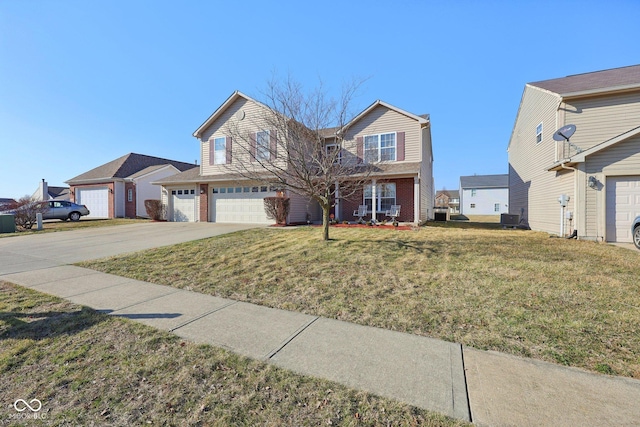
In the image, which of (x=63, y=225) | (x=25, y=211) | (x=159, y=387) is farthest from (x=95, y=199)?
(x=159, y=387)

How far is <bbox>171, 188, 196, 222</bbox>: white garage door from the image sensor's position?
18.7 metres

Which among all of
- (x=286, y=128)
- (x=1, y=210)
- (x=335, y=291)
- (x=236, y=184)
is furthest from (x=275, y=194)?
(x=1, y=210)

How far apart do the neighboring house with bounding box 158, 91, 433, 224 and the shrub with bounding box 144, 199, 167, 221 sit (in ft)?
1.79

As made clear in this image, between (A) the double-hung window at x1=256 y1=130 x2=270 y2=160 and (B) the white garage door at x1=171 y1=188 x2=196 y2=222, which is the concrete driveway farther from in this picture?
(B) the white garage door at x1=171 y1=188 x2=196 y2=222

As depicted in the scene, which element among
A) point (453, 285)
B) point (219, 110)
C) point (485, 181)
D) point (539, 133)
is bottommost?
point (453, 285)

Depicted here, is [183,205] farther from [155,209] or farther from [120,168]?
[120,168]

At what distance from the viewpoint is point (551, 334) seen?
3.43 m

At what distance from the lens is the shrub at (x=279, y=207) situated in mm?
15000

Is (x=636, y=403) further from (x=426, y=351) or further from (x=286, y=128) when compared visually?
(x=286, y=128)

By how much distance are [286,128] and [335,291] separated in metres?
5.52

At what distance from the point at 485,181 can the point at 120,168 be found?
48.5 metres

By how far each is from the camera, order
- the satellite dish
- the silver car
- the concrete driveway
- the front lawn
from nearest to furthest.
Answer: the front lawn
the concrete driveway
the satellite dish
the silver car

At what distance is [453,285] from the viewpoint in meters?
5.13

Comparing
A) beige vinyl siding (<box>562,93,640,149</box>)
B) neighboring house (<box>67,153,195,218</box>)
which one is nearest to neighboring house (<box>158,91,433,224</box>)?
beige vinyl siding (<box>562,93,640,149</box>)
